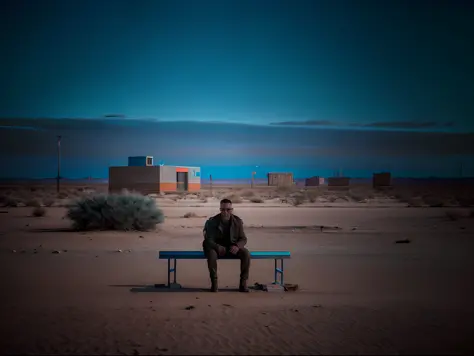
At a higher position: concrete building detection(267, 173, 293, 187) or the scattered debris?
concrete building detection(267, 173, 293, 187)

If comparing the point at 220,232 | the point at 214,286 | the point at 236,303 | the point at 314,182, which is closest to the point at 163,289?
the point at 214,286

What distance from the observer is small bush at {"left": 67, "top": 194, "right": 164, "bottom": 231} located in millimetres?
20859

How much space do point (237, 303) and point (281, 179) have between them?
311ft

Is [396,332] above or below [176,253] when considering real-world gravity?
below

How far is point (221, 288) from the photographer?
9930 mm

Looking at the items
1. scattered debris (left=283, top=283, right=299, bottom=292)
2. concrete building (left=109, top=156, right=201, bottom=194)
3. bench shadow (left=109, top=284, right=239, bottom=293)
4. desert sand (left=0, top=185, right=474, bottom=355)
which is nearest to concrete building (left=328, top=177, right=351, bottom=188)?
concrete building (left=109, top=156, right=201, bottom=194)

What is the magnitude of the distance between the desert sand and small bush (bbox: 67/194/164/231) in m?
3.83

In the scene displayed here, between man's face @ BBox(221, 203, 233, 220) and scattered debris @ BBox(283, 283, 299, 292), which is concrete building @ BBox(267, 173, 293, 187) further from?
man's face @ BBox(221, 203, 233, 220)

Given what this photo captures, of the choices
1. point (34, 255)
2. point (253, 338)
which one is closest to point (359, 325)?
point (253, 338)

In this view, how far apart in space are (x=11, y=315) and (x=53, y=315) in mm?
592

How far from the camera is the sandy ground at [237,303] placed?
657 centimetres

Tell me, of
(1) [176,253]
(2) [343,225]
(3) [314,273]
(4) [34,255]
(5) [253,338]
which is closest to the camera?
(5) [253,338]

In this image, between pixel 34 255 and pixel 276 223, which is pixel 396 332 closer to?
pixel 34 255

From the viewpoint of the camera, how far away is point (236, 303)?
28.2 ft
